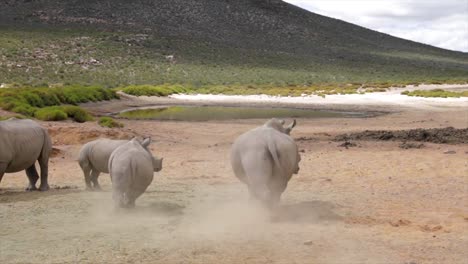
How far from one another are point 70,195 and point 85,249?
3.81 m

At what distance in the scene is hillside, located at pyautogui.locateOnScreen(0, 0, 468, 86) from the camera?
259 feet

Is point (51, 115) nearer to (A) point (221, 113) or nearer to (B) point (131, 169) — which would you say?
(A) point (221, 113)

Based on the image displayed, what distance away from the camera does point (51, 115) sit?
27.5 metres

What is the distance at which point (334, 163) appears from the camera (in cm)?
1688

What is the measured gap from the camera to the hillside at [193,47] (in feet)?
259

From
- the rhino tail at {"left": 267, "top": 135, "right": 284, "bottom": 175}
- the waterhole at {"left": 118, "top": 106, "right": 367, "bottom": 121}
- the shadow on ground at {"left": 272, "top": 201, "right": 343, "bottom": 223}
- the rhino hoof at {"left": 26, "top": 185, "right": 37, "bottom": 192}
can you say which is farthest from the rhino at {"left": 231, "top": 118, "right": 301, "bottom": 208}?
the waterhole at {"left": 118, "top": 106, "right": 367, "bottom": 121}

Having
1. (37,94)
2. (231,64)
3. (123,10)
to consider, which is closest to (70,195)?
(37,94)

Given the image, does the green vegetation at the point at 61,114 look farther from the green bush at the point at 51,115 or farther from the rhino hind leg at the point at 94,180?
the rhino hind leg at the point at 94,180

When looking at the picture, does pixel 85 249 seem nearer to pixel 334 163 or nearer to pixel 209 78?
pixel 334 163

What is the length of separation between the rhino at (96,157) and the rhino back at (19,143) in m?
0.94

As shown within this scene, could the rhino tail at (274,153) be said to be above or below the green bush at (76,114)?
above

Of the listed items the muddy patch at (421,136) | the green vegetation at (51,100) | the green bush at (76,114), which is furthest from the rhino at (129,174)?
the green bush at (76,114)

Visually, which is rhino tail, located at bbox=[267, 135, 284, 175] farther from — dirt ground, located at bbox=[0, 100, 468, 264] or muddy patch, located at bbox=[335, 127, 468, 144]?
muddy patch, located at bbox=[335, 127, 468, 144]


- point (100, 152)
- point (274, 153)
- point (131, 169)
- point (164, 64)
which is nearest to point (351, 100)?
point (100, 152)
